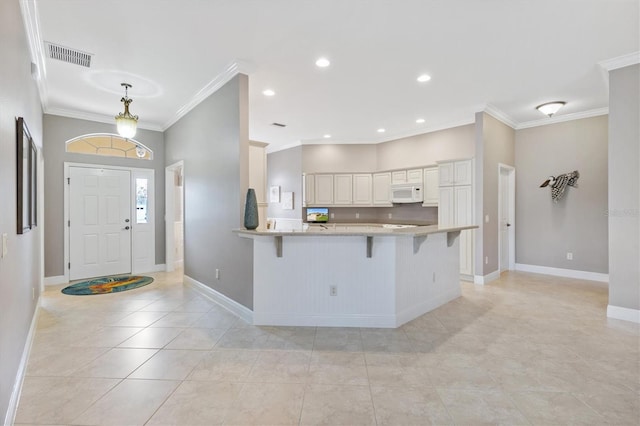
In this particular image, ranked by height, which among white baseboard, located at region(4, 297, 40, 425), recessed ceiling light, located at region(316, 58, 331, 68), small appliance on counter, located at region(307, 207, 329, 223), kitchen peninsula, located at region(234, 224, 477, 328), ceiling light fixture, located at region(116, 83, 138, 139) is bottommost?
white baseboard, located at region(4, 297, 40, 425)

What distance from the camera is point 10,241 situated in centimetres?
205

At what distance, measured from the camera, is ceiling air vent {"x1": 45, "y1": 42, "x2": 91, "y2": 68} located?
10.3 feet

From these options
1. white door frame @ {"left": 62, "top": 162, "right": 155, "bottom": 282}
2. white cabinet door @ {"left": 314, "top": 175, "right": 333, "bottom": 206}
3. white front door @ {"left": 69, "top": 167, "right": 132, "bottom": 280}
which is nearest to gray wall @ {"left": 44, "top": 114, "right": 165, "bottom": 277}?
white door frame @ {"left": 62, "top": 162, "right": 155, "bottom": 282}

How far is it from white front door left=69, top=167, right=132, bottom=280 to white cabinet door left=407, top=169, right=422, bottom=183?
5.64 metres

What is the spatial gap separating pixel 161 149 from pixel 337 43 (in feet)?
15.0

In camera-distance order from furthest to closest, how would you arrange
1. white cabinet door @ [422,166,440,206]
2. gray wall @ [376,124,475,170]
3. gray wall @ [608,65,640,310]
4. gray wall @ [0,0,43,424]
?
white cabinet door @ [422,166,440,206]
gray wall @ [376,124,475,170]
gray wall @ [608,65,640,310]
gray wall @ [0,0,43,424]

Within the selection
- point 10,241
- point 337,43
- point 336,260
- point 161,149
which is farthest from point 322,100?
point 10,241

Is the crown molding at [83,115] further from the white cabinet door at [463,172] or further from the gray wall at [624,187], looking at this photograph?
the gray wall at [624,187]

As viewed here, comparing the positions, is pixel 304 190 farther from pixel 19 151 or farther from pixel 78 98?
pixel 19 151

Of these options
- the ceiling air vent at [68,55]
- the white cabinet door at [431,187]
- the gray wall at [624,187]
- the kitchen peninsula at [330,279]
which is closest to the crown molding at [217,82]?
the ceiling air vent at [68,55]

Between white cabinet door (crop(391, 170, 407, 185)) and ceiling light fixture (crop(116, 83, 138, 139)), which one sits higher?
ceiling light fixture (crop(116, 83, 138, 139))

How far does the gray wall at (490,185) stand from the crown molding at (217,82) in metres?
3.89

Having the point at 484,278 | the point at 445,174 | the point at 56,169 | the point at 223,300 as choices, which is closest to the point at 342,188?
the point at 445,174

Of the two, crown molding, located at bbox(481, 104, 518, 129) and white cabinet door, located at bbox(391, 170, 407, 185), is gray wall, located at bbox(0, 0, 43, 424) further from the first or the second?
white cabinet door, located at bbox(391, 170, 407, 185)
